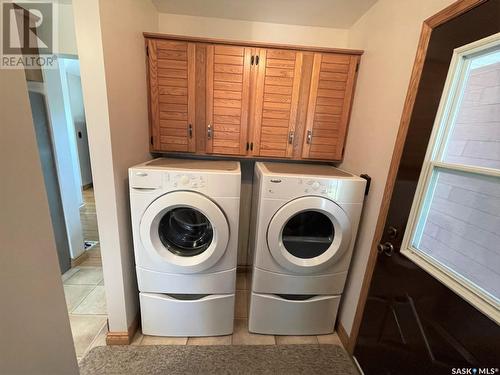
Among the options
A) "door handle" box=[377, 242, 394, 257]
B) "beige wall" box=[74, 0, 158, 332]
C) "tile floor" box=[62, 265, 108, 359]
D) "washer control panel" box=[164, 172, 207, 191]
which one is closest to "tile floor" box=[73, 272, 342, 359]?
"tile floor" box=[62, 265, 108, 359]

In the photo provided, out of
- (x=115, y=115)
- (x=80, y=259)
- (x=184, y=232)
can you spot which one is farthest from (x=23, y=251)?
(x=80, y=259)

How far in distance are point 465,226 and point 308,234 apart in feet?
2.68

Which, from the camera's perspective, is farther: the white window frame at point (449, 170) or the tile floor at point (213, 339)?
the tile floor at point (213, 339)

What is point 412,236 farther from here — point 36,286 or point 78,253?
point 78,253

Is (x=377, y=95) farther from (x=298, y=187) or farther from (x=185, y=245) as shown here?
(x=185, y=245)

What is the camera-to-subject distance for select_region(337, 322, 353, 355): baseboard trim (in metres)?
1.49

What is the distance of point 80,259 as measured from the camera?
7.45ft

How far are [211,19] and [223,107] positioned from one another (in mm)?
750

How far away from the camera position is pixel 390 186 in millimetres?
1164

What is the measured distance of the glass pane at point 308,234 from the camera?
1.45 metres

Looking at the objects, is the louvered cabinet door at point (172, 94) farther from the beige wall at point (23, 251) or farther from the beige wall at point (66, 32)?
the beige wall at point (23, 251)

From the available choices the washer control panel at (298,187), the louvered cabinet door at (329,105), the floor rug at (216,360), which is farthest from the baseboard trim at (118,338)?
the louvered cabinet door at (329,105)

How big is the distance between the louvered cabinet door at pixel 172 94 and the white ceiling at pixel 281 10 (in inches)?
13.7

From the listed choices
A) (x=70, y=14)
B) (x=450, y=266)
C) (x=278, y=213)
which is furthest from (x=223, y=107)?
(x=450, y=266)
